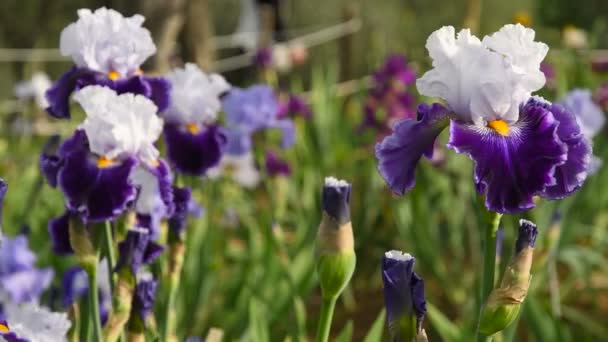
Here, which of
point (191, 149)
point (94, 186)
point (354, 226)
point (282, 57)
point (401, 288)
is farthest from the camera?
point (282, 57)

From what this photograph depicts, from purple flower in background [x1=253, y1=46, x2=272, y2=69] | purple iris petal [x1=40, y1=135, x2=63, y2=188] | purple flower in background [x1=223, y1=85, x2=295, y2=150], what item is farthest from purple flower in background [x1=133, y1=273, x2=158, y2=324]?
purple flower in background [x1=253, y1=46, x2=272, y2=69]

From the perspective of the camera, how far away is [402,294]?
0.92m

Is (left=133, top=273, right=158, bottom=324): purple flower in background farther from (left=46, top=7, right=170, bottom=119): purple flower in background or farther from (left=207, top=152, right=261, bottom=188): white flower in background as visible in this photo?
(left=207, top=152, right=261, bottom=188): white flower in background

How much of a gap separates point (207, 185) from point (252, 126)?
29 centimetres

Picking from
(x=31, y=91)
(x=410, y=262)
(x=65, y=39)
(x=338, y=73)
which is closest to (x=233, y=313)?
(x=65, y=39)

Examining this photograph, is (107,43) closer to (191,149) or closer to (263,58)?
(191,149)

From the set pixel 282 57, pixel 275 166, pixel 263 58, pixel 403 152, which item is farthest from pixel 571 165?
pixel 282 57

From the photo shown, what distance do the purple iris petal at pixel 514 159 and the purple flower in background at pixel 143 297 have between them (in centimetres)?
49

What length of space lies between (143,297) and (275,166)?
1.96m

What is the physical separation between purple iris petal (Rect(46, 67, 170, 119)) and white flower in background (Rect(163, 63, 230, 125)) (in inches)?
9.0

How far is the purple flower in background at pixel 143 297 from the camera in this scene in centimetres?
118

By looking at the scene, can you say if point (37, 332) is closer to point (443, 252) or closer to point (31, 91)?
point (443, 252)

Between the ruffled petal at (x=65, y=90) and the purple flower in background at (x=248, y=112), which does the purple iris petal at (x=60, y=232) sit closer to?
the ruffled petal at (x=65, y=90)

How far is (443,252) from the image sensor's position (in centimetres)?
335
